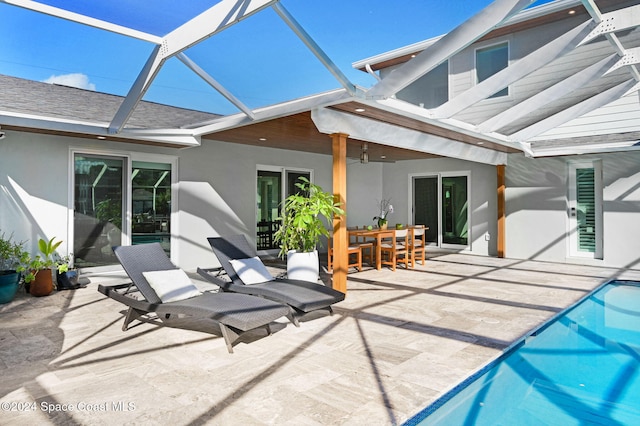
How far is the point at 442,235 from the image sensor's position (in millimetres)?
12680

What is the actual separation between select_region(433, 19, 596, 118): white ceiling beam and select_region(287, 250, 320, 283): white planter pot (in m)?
3.14

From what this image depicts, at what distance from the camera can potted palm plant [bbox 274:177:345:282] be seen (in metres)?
6.37

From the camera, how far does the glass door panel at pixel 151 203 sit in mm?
8422

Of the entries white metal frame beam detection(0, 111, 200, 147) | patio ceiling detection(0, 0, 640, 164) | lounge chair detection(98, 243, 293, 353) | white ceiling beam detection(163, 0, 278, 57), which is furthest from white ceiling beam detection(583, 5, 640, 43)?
white metal frame beam detection(0, 111, 200, 147)

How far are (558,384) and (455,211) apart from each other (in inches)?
356

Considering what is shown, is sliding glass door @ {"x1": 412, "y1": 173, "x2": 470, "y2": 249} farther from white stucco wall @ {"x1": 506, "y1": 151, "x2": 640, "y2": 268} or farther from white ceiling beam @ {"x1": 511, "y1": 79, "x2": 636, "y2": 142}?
white ceiling beam @ {"x1": 511, "y1": 79, "x2": 636, "y2": 142}

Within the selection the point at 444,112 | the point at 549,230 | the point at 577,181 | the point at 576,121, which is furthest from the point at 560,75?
the point at 444,112

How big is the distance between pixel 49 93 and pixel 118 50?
2.14 meters

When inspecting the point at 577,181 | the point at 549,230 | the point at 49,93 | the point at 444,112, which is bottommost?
the point at 549,230

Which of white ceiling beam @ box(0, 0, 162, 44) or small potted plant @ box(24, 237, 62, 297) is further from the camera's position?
small potted plant @ box(24, 237, 62, 297)

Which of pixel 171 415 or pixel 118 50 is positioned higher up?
pixel 118 50

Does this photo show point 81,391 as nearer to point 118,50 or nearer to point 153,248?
point 153,248

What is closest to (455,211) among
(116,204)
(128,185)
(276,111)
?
(276,111)

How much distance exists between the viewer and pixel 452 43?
4.37 meters
